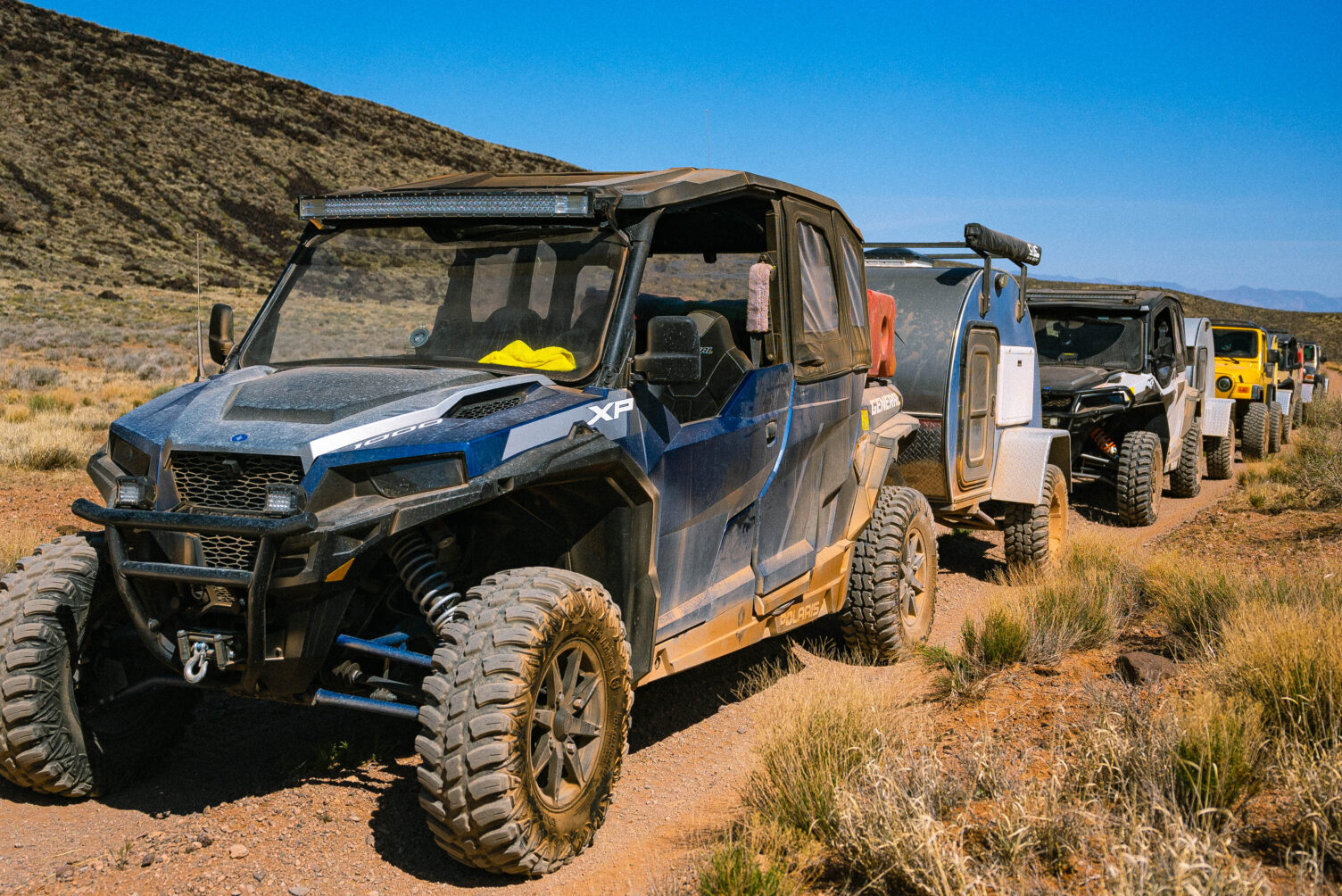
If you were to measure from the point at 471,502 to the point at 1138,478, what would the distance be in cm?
1013

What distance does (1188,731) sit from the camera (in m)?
3.84

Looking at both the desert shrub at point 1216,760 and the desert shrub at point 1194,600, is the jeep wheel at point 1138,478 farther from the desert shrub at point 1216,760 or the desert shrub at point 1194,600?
the desert shrub at point 1216,760

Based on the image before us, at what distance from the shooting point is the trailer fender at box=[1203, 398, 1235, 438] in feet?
54.2

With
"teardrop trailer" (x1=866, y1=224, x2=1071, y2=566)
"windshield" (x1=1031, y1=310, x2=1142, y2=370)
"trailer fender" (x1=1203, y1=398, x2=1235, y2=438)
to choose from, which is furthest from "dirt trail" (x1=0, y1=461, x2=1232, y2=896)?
"trailer fender" (x1=1203, y1=398, x2=1235, y2=438)

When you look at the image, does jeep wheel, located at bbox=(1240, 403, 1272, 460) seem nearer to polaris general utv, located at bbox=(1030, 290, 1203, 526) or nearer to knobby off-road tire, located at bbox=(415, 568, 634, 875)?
polaris general utv, located at bbox=(1030, 290, 1203, 526)

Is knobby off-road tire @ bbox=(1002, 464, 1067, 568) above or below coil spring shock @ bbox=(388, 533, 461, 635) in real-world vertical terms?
below

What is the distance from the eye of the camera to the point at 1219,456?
17109 millimetres

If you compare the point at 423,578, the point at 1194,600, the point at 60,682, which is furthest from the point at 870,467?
the point at 60,682

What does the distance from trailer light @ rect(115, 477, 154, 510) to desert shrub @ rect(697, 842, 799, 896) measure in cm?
222

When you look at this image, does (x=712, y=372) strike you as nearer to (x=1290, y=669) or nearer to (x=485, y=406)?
(x=485, y=406)

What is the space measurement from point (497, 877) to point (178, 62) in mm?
64520

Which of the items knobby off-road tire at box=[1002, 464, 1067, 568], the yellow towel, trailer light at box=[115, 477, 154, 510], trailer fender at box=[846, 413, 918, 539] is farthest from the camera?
knobby off-road tire at box=[1002, 464, 1067, 568]

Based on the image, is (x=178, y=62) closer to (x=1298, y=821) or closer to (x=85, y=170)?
(x=85, y=170)

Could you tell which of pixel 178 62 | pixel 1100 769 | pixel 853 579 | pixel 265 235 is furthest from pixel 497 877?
pixel 178 62
